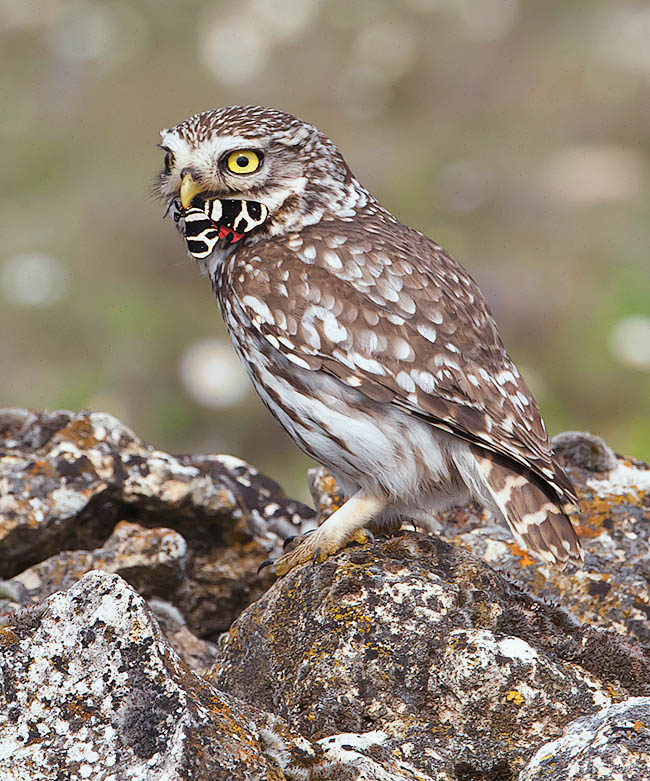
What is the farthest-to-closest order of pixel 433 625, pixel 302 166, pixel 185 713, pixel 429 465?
pixel 302 166
pixel 429 465
pixel 433 625
pixel 185 713

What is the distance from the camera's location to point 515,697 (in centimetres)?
272

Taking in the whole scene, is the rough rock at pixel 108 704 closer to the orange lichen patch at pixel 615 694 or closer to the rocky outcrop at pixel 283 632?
the rocky outcrop at pixel 283 632

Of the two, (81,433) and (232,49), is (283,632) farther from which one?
(232,49)

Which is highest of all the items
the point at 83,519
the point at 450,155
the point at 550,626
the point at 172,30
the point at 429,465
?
the point at 172,30

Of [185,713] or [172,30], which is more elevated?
[172,30]

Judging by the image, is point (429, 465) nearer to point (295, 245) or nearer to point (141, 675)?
point (295, 245)

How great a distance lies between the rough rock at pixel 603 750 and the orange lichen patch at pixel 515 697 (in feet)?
1.06

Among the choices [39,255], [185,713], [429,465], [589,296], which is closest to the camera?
[185,713]

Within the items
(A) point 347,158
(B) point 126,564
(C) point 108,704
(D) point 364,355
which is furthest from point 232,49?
(C) point 108,704

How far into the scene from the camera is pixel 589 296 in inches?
385

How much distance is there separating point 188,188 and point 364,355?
2.74 ft

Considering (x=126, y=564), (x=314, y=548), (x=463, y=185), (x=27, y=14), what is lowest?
(x=314, y=548)

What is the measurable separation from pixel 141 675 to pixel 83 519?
1771mm

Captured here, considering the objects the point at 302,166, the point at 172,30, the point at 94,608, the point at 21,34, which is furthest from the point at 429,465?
the point at 21,34
